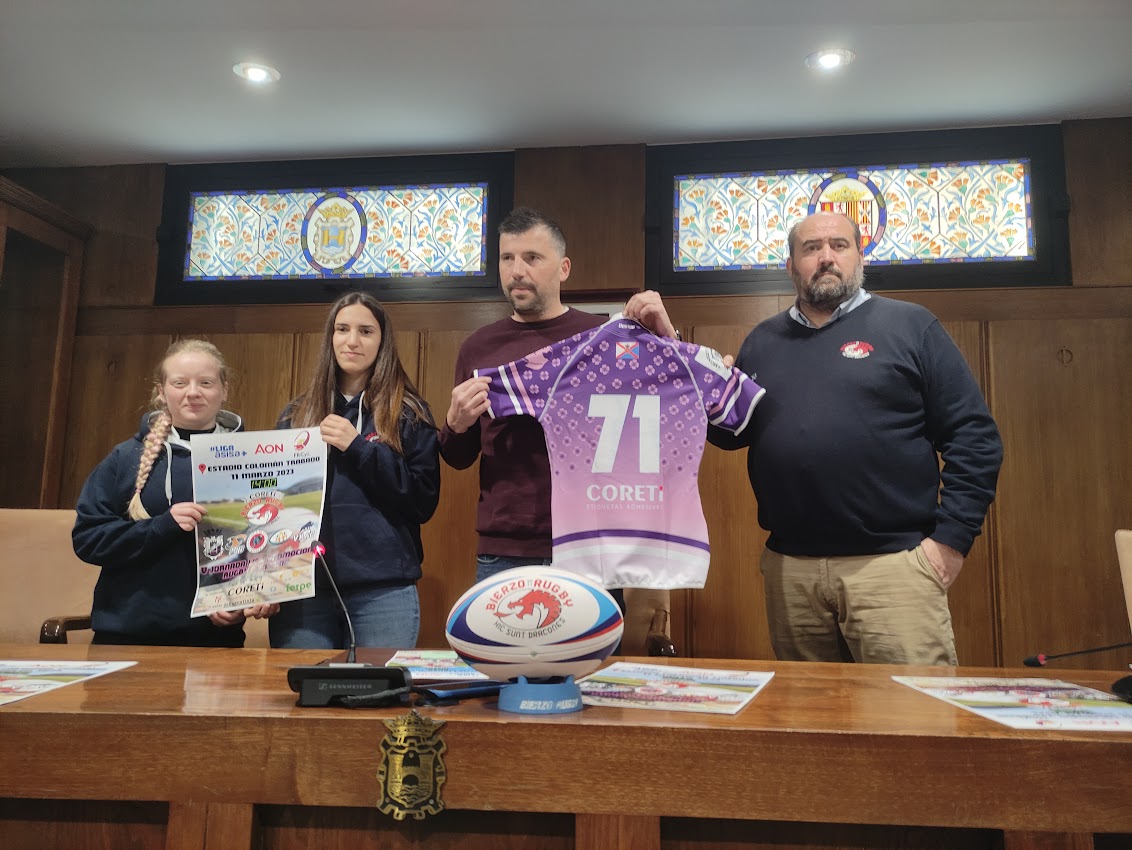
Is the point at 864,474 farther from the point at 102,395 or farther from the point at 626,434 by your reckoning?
the point at 102,395

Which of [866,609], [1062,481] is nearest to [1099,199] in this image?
[1062,481]

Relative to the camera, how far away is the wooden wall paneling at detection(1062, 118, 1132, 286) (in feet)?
13.5

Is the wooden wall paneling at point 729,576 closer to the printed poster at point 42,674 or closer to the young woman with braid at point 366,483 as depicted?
the young woman with braid at point 366,483

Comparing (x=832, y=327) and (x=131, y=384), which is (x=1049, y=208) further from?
(x=131, y=384)

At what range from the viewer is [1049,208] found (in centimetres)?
421

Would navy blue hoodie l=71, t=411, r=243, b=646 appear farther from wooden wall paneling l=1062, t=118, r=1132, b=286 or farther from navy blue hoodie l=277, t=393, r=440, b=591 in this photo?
wooden wall paneling l=1062, t=118, r=1132, b=286

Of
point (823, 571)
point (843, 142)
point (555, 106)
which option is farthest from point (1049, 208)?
point (823, 571)

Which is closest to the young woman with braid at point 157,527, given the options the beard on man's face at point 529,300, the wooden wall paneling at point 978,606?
the beard on man's face at point 529,300

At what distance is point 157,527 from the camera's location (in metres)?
2.13

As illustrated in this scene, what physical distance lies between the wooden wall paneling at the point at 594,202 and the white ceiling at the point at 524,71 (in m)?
0.10

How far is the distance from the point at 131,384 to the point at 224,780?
13.9 ft

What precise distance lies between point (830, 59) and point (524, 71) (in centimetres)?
138

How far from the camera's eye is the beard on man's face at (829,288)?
2.36 meters

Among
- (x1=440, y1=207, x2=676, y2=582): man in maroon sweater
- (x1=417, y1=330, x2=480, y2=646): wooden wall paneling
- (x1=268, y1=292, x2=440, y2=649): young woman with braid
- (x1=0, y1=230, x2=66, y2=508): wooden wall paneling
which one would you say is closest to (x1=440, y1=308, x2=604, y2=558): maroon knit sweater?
(x1=440, y1=207, x2=676, y2=582): man in maroon sweater
